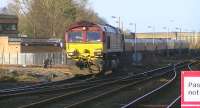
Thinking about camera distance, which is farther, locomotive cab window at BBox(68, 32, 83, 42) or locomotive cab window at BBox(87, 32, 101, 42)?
locomotive cab window at BBox(68, 32, 83, 42)

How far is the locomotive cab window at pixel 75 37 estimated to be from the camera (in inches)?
1481

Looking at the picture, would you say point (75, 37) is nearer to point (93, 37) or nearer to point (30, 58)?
point (93, 37)

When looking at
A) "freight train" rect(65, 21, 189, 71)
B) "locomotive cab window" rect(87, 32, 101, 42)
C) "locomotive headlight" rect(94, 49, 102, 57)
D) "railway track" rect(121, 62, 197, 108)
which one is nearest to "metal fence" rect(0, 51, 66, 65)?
"freight train" rect(65, 21, 189, 71)

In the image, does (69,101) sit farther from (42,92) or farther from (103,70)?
(103,70)

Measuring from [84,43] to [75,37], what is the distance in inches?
33.3

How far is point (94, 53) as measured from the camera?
121 feet

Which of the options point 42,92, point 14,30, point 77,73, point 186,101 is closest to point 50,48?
point 14,30

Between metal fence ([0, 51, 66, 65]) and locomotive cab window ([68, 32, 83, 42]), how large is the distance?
17.5 m

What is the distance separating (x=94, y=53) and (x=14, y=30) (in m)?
65.6

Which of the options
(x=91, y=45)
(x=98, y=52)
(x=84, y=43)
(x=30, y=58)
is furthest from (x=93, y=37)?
(x=30, y=58)

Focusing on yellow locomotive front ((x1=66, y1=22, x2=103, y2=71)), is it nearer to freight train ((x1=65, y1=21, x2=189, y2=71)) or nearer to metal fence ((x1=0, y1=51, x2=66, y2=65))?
freight train ((x1=65, y1=21, x2=189, y2=71))

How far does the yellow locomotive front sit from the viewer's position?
36969mm

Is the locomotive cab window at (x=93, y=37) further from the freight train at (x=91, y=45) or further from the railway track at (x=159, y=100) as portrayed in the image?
the railway track at (x=159, y=100)

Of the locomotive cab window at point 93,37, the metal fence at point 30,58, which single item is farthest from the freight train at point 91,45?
the metal fence at point 30,58
